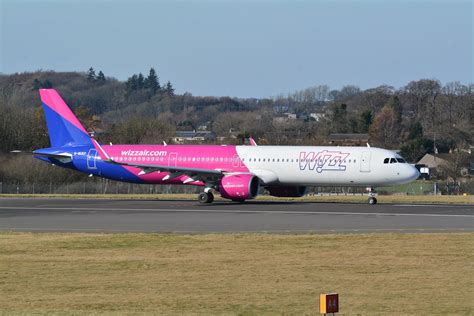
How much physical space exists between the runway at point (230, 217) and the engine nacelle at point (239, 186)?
0.55 m

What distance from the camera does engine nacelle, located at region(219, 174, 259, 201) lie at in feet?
160

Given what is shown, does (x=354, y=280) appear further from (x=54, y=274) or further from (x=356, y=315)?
(x=54, y=274)

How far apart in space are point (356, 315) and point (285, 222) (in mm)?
20362

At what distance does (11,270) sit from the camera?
23094 millimetres

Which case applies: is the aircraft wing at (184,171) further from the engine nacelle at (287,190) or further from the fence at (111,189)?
the fence at (111,189)

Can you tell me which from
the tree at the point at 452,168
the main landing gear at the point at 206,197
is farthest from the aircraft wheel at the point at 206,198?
the tree at the point at 452,168

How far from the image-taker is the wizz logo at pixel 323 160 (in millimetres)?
50062

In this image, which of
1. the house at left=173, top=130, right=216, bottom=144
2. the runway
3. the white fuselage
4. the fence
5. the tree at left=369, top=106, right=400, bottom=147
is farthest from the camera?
the tree at left=369, top=106, right=400, bottom=147

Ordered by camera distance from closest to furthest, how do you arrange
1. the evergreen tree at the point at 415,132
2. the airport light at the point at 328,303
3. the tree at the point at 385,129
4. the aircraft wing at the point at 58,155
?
the airport light at the point at 328,303, the aircraft wing at the point at 58,155, the tree at the point at 385,129, the evergreen tree at the point at 415,132

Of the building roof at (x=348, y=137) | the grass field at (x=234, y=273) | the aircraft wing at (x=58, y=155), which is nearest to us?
the grass field at (x=234, y=273)

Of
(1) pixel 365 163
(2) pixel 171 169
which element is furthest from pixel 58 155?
(1) pixel 365 163

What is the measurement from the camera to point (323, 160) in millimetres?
50375

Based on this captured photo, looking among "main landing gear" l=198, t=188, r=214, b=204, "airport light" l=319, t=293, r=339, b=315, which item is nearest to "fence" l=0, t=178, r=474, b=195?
A: "main landing gear" l=198, t=188, r=214, b=204

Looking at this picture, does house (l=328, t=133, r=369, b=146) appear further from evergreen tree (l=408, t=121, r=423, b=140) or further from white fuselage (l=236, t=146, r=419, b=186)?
white fuselage (l=236, t=146, r=419, b=186)
